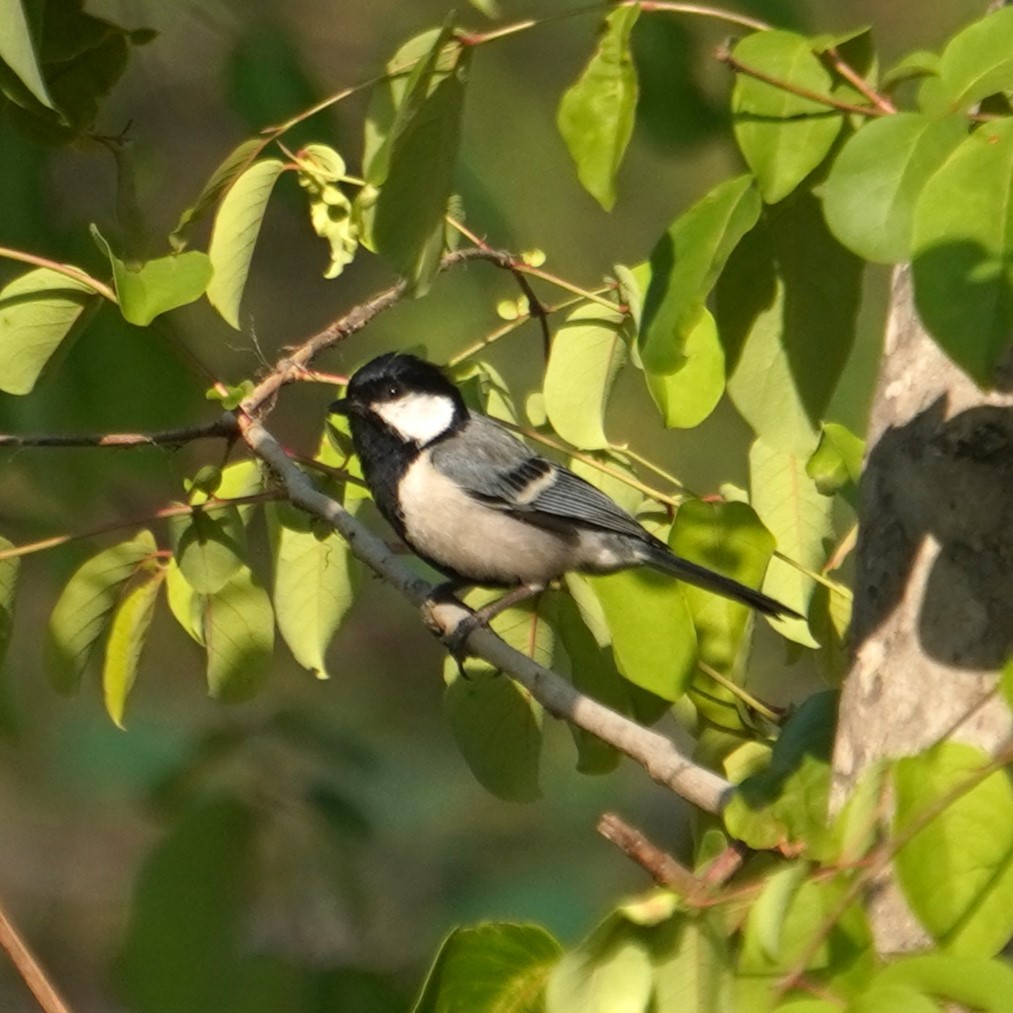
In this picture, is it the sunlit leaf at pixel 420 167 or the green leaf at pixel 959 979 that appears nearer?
the green leaf at pixel 959 979

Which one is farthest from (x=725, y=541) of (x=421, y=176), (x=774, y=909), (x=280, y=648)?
(x=280, y=648)

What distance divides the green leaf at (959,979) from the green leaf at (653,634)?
2.01ft

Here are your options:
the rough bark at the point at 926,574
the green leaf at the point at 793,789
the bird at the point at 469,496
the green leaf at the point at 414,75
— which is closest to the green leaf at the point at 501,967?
the green leaf at the point at 793,789

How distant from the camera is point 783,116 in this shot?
1101mm

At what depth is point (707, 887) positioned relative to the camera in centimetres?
92

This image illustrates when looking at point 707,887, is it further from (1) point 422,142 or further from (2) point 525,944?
(1) point 422,142

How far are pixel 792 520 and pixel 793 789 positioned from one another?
0.39 metres

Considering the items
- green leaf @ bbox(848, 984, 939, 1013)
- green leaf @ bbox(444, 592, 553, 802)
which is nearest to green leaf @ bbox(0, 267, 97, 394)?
green leaf @ bbox(444, 592, 553, 802)

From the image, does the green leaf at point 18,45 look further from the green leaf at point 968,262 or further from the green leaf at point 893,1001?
the green leaf at point 893,1001

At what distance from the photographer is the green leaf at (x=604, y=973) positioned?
32.0 inches

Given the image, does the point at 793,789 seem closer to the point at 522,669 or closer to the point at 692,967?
the point at 522,669

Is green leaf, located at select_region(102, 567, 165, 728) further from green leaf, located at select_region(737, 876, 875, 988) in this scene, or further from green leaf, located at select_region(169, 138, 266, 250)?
green leaf, located at select_region(737, 876, 875, 988)

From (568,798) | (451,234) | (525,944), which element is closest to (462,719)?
(451,234)

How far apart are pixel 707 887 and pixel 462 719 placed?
70 centimetres
